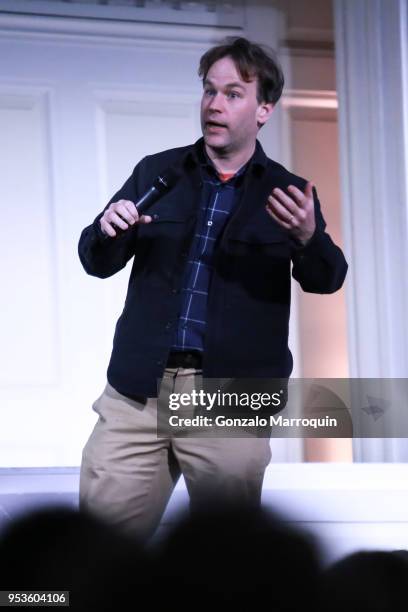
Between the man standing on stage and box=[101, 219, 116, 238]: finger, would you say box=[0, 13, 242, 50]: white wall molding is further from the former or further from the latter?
box=[101, 219, 116, 238]: finger

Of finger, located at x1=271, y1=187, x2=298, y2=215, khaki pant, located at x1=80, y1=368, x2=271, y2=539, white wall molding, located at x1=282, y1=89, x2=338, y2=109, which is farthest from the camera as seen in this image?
white wall molding, located at x1=282, y1=89, x2=338, y2=109

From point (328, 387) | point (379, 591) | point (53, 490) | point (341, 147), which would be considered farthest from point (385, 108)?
point (379, 591)

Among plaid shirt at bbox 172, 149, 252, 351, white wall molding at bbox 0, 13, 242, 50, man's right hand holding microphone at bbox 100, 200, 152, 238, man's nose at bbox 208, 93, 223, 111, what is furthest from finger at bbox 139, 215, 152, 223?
white wall molding at bbox 0, 13, 242, 50

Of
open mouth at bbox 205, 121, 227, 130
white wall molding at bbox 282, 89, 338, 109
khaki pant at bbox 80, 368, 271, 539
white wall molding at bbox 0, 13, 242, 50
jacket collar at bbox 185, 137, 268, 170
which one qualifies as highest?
white wall molding at bbox 0, 13, 242, 50

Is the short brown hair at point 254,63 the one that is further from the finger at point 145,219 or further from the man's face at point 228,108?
the finger at point 145,219

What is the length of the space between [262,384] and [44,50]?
5.31 feet

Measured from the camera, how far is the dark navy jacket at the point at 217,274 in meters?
1.32

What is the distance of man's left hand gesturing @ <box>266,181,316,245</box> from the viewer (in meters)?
1.19

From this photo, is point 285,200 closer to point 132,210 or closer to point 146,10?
point 132,210

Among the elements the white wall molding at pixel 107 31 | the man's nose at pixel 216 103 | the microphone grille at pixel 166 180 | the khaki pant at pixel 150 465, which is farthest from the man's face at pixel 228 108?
the white wall molding at pixel 107 31

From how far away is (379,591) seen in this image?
0.70m

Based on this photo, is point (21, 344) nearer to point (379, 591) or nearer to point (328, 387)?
point (328, 387)

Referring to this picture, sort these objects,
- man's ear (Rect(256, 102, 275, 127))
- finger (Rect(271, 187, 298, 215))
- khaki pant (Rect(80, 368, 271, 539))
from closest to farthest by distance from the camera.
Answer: finger (Rect(271, 187, 298, 215)), khaki pant (Rect(80, 368, 271, 539)), man's ear (Rect(256, 102, 275, 127))

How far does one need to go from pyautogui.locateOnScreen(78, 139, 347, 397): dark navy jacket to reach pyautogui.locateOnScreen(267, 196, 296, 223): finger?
0.30 ft
